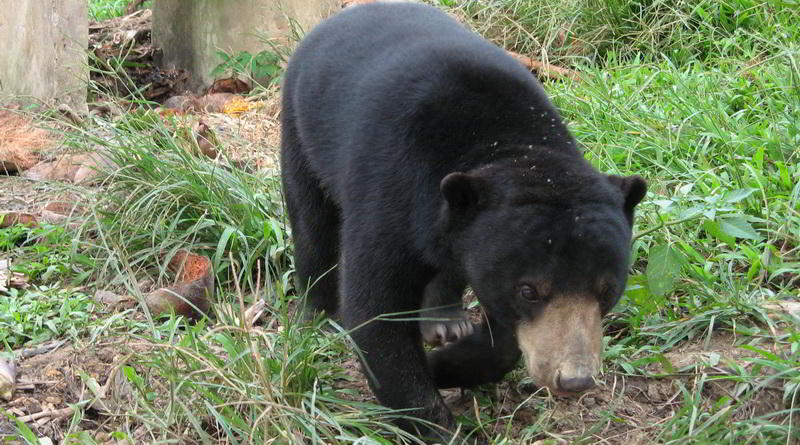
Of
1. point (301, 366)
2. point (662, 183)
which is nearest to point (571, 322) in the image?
point (301, 366)

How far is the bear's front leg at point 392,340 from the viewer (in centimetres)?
379

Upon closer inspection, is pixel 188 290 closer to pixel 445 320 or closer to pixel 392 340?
pixel 445 320

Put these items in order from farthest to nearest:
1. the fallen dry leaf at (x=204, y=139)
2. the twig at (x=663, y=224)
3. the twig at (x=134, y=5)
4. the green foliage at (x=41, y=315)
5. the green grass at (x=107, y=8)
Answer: the green grass at (x=107, y=8) < the twig at (x=134, y=5) < the fallen dry leaf at (x=204, y=139) < the green foliage at (x=41, y=315) < the twig at (x=663, y=224)

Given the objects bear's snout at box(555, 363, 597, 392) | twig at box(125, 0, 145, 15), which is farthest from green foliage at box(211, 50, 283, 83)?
bear's snout at box(555, 363, 597, 392)

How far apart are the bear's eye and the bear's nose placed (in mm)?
247

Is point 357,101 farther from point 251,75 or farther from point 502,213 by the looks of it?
point 251,75

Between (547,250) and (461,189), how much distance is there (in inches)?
14.3

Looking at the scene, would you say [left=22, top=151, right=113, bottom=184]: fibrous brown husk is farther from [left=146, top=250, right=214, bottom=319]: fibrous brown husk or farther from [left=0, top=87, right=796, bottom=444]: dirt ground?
[left=0, top=87, right=796, bottom=444]: dirt ground

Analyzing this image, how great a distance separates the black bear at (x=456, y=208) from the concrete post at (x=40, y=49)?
3397 mm

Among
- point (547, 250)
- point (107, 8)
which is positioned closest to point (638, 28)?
point (547, 250)

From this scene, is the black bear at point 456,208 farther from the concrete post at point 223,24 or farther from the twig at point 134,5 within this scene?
the twig at point 134,5

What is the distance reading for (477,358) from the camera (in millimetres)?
4102

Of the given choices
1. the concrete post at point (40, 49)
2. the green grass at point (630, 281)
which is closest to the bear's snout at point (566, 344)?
the green grass at point (630, 281)

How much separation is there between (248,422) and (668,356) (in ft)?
5.68
